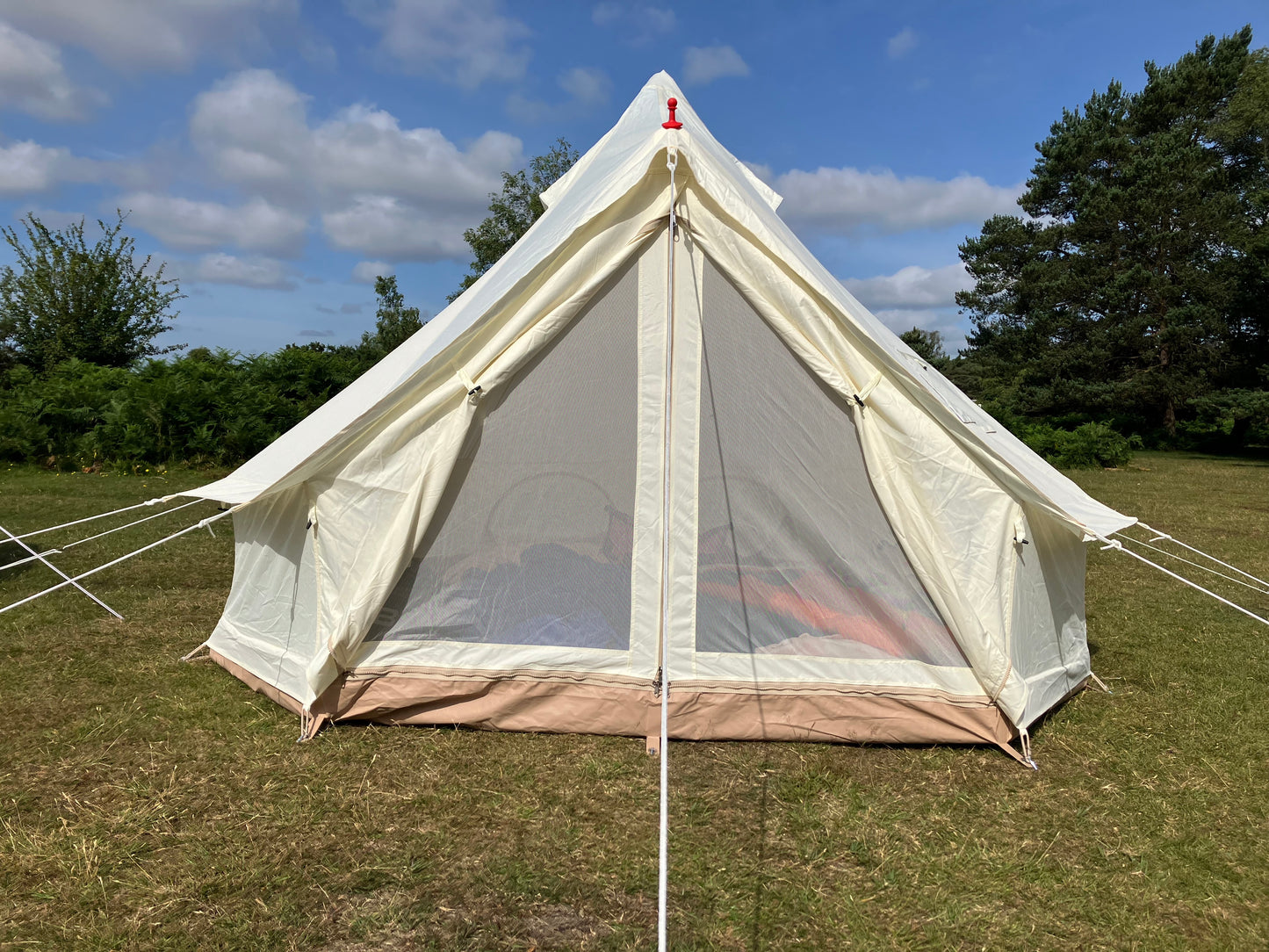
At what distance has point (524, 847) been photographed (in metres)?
2.61

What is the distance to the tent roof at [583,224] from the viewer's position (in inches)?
121

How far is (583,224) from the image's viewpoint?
306 centimetres

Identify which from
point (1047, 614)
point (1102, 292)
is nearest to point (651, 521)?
point (1047, 614)

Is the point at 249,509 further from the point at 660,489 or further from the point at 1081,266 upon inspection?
the point at 1081,266

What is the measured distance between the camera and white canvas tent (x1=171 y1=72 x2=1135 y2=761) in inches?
125

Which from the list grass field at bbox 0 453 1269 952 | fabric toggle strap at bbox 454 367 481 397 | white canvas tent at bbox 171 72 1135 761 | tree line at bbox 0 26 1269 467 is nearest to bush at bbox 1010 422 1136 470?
tree line at bbox 0 26 1269 467

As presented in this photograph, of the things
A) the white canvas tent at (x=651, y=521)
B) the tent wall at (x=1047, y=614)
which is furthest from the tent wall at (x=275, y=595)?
the tent wall at (x=1047, y=614)

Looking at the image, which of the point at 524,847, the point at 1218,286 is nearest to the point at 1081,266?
the point at 1218,286

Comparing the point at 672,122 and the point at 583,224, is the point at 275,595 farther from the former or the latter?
the point at 672,122

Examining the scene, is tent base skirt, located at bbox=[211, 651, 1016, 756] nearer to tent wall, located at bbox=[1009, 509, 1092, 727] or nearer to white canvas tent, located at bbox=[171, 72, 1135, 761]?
white canvas tent, located at bbox=[171, 72, 1135, 761]

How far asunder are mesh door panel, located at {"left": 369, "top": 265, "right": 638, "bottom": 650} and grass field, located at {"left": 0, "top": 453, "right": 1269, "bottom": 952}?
0.50 metres

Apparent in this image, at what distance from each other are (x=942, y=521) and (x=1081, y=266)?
19.7 metres

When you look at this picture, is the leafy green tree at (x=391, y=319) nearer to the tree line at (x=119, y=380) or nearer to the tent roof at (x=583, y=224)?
the tree line at (x=119, y=380)

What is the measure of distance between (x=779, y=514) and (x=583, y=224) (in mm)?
1395
